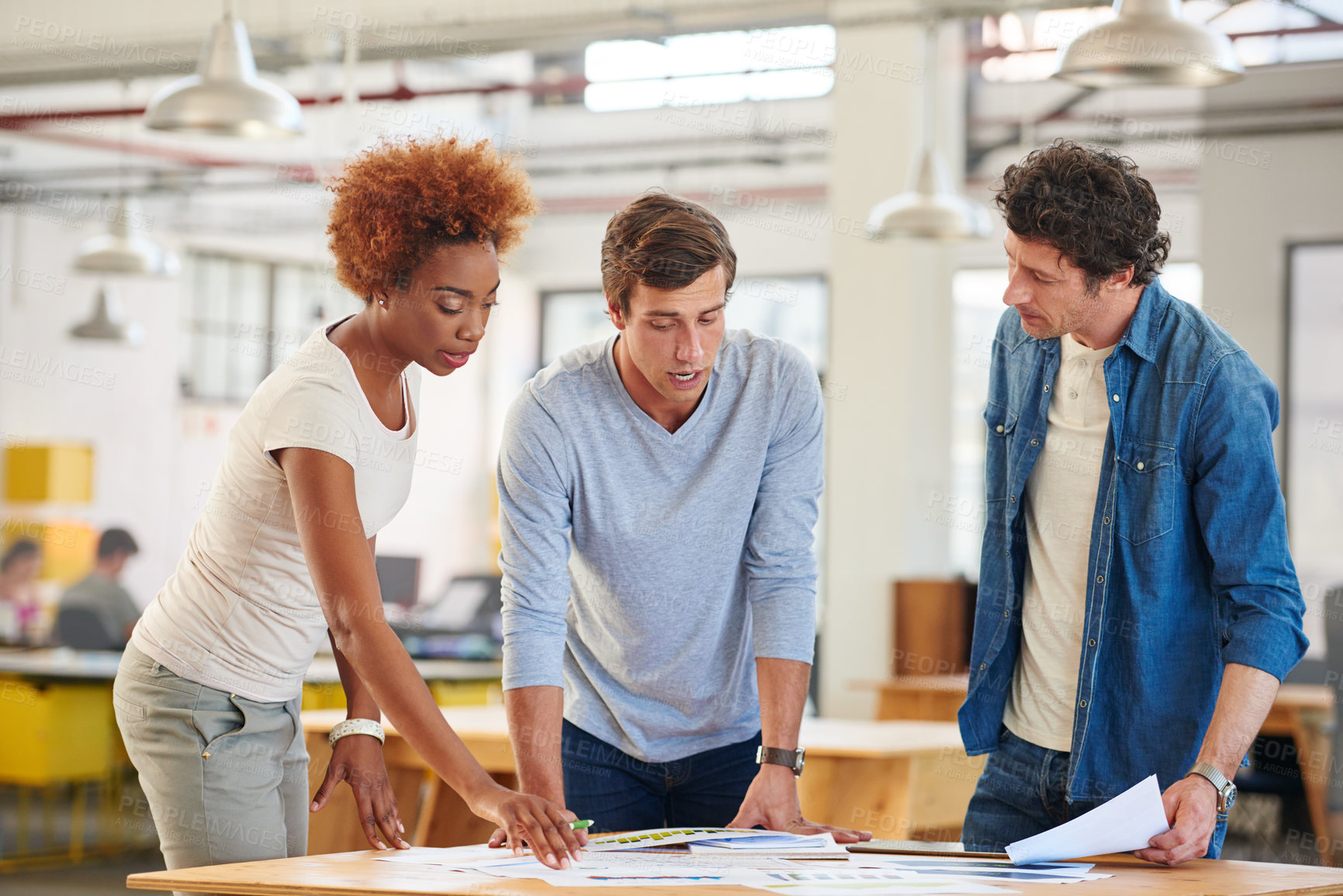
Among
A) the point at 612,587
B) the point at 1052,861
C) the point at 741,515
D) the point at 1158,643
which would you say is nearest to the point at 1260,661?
the point at 1158,643

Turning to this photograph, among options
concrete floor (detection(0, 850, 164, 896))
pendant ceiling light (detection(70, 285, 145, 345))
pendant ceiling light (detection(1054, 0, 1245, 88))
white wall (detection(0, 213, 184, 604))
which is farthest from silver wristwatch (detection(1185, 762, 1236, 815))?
white wall (detection(0, 213, 184, 604))

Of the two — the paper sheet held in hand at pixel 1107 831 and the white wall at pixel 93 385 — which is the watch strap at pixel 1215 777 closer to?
the paper sheet held in hand at pixel 1107 831

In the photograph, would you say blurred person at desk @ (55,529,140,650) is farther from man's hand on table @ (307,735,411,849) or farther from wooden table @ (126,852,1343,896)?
wooden table @ (126,852,1343,896)

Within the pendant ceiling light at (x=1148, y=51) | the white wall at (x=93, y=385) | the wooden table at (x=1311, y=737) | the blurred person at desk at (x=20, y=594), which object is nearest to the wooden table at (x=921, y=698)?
the wooden table at (x=1311, y=737)

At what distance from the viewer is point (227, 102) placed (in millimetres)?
4250

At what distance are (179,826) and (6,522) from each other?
9.99 m

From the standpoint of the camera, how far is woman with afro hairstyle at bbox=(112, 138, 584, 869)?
1737 mm

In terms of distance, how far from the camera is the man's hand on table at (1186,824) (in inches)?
66.9

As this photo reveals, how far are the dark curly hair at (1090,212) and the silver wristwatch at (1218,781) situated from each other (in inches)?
24.1

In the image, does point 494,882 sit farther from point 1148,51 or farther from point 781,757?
point 1148,51

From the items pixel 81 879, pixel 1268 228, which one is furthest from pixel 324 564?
pixel 1268 228

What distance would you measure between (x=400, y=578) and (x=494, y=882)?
7293mm

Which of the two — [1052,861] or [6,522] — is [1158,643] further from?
[6,522]

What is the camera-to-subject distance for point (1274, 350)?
800 cm
